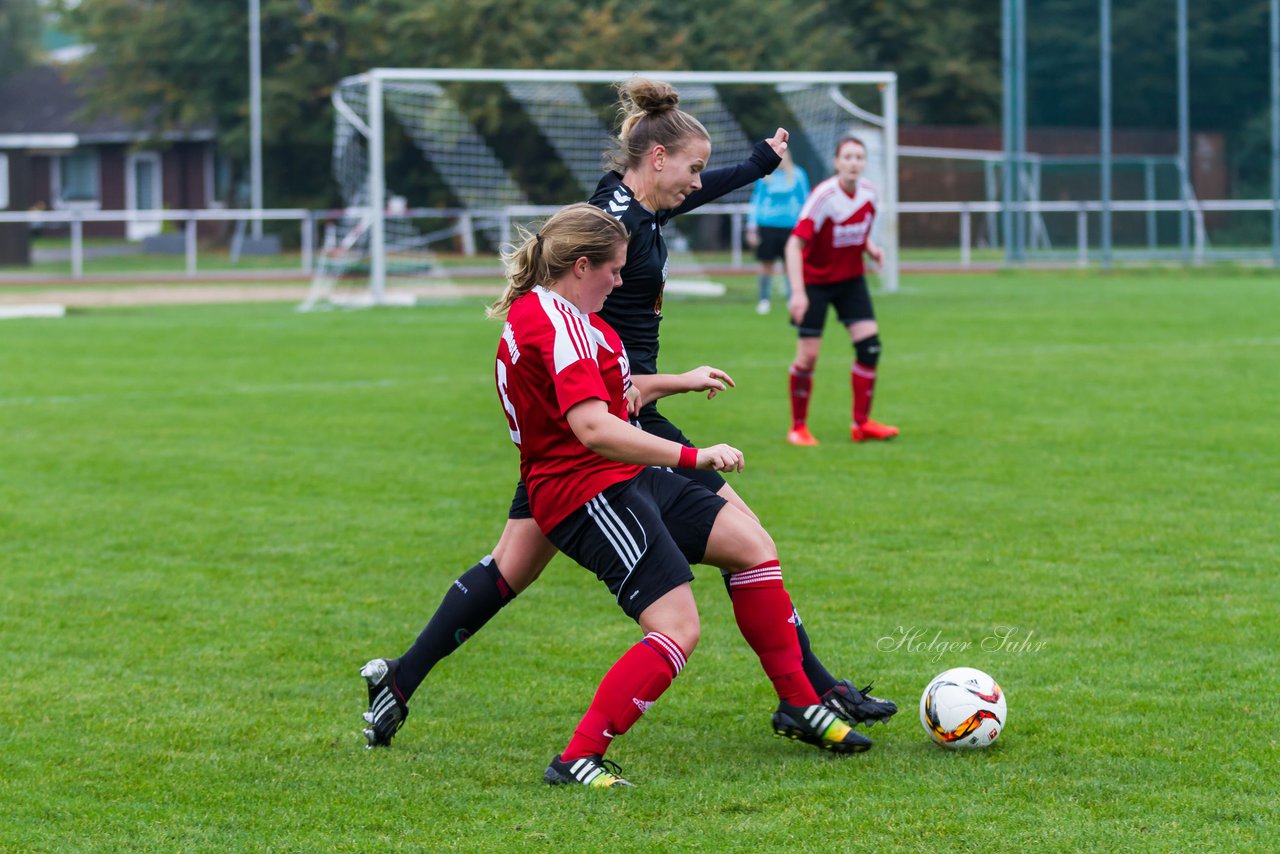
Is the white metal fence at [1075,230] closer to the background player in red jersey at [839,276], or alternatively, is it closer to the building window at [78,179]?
the building window at [78,179]

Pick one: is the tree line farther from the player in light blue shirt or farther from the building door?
the player in light blue shirt

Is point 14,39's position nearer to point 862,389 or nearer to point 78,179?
point 78,179

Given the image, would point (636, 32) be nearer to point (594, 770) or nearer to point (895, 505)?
point (895, 505)

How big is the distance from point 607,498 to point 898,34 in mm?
44165

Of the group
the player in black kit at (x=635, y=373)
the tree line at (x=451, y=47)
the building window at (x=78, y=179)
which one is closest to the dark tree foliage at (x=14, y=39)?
the building window at (x=78, y=179)

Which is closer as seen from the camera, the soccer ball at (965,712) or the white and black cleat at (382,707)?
the soccer ball at (965,712)

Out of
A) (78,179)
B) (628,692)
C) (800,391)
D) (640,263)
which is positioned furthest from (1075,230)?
(78,179)

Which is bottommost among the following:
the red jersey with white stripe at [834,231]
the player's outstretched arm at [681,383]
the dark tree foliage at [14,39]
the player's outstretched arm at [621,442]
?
the player's outstretched arm at [621,442]

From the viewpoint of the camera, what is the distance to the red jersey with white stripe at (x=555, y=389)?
4.07 metres

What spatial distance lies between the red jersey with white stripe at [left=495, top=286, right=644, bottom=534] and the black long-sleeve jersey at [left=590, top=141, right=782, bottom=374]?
542 millimetres

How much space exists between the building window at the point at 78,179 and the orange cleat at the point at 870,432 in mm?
45403

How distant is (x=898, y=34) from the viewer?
46.3m

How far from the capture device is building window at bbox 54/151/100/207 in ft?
169

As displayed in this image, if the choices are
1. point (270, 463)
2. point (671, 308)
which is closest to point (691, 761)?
point (270, 463)
